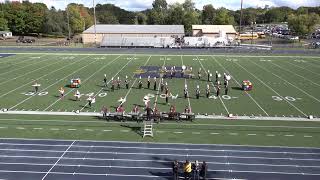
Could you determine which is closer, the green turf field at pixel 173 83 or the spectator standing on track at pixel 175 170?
the spectator standing on track at pixel 175 170

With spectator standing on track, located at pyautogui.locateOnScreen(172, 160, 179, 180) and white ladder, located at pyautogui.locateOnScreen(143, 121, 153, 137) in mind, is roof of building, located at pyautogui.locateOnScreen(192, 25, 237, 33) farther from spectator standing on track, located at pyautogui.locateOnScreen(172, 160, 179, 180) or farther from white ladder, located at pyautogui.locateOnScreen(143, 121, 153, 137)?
spectator standing on track, located at pyautogui.locateOnScreen(172, 160, 179, 180)

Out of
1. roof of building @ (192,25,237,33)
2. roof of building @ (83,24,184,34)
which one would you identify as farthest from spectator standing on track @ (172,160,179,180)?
roof of building @ (192,25,237,33)

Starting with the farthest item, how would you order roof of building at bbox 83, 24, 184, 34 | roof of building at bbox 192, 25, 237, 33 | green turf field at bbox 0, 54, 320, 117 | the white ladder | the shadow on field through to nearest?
1. roof of building at bbox 192, 25, 237, 33
2. roof of building at bbox 83, 24, 184, 34
3. green turf field at bbox 0, 54, 320, 117
4. the shadow on field
5. the white ladder

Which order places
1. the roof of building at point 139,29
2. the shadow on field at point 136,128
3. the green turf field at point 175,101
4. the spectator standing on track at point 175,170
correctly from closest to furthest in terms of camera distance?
the spectator standing on track at point 175,170 → the green turf field at point 175,101 → the shadow on field at point 136,128 → the roof of building at point 139,29

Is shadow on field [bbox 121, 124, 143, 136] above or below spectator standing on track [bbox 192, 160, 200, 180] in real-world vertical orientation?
above

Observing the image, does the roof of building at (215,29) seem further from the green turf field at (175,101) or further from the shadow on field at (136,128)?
the shadow on field at (136,128)

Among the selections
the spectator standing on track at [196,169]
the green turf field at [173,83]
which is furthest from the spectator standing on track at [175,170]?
the green turf field at [173,83]

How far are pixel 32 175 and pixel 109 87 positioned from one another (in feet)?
50.3

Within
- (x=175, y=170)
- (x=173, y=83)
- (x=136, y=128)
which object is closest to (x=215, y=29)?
(x=173, y=83)

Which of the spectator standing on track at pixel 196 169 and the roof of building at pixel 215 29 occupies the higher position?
the roof of building at pixel 215 29

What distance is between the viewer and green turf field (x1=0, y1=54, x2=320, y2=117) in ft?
75.1

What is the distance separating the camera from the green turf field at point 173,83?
22.9 meters

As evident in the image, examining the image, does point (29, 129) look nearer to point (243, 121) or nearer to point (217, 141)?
point (217, 141)

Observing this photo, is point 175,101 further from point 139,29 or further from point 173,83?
point 139,29
